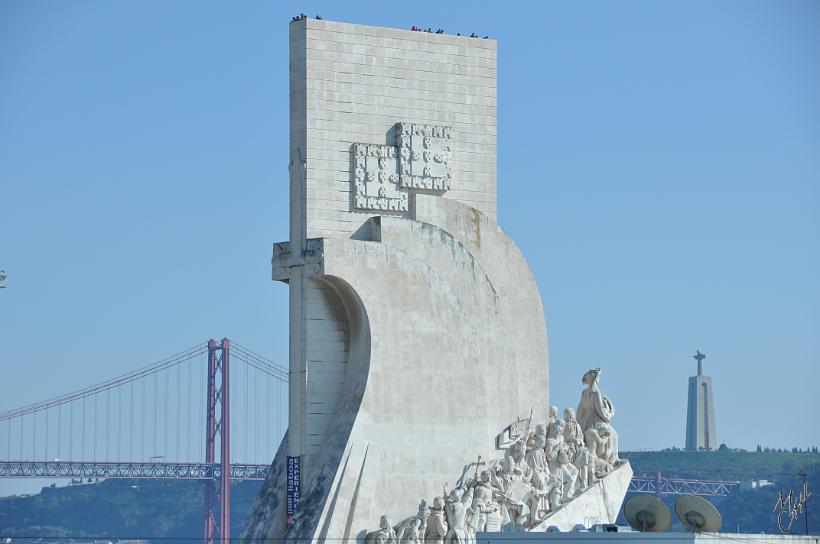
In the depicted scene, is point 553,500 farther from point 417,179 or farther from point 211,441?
point 211,441

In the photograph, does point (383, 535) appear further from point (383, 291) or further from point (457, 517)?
point (383, 291)

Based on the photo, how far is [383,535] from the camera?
95.5 ft

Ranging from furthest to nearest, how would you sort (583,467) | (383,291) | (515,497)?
(583,467) < (515,497) < (383,291)

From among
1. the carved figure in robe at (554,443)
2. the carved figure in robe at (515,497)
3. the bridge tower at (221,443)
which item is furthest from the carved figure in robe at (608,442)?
the bridge tower at (221,443)

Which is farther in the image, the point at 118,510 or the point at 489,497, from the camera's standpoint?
the point at 118,510

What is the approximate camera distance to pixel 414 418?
30.0m

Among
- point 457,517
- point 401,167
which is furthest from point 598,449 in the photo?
point 401,167

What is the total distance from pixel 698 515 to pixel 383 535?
4129 millimetres

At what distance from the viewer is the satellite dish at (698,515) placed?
29609mm

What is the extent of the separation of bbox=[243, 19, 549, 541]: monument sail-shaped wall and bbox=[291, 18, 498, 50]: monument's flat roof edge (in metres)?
0.03

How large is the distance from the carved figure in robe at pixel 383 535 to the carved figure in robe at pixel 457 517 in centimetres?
73

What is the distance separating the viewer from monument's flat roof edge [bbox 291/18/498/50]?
99.9ft

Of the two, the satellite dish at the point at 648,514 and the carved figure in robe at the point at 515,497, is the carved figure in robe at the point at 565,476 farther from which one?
the satellite dish at the point at 648,514

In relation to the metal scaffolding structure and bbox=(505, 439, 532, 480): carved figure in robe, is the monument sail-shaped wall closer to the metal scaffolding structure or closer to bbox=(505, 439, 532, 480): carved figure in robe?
bbox=(505, 439, 532, 480): carved figure in robe
